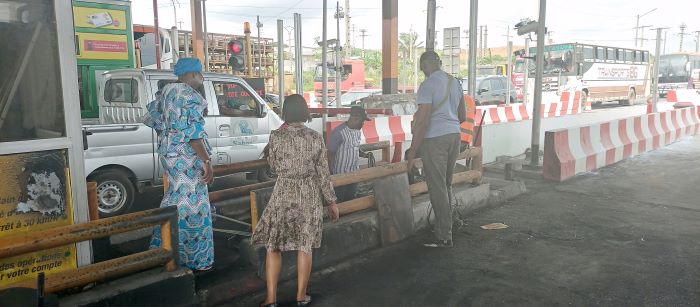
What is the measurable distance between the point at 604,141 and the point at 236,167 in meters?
7.48

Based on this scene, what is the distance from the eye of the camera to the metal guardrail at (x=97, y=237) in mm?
2881

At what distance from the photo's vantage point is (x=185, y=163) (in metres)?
4.01

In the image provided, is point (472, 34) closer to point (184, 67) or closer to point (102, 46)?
point (184, 67)

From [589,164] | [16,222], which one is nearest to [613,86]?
[589,164]

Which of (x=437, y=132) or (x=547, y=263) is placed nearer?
(x=547, y=263)

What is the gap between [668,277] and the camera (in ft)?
13.9

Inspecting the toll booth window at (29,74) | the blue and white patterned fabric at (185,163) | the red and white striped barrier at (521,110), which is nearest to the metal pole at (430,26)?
the red and white striped barrier at (521,110)

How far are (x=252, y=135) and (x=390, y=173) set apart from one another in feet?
9.91

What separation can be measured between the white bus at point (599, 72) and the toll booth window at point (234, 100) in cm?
1916

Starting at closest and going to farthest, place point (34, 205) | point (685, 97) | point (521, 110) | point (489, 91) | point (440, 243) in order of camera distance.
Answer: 1. point (34, 205)
2. point (440, 243)
3. point (521, 110)
4. point (685, 97)
5. point (489, 91)

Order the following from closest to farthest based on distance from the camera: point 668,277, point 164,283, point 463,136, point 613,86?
point 164,283 < point 668,277 < point 463,136 < point 613,86

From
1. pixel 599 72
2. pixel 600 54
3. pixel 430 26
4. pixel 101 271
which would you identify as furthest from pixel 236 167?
pixel 600 54

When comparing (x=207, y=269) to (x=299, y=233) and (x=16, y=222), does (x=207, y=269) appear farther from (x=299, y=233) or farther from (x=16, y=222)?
(x=16, y=222)

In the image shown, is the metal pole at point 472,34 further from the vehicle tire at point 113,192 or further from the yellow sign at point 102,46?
the yellow sign at point 102,46
